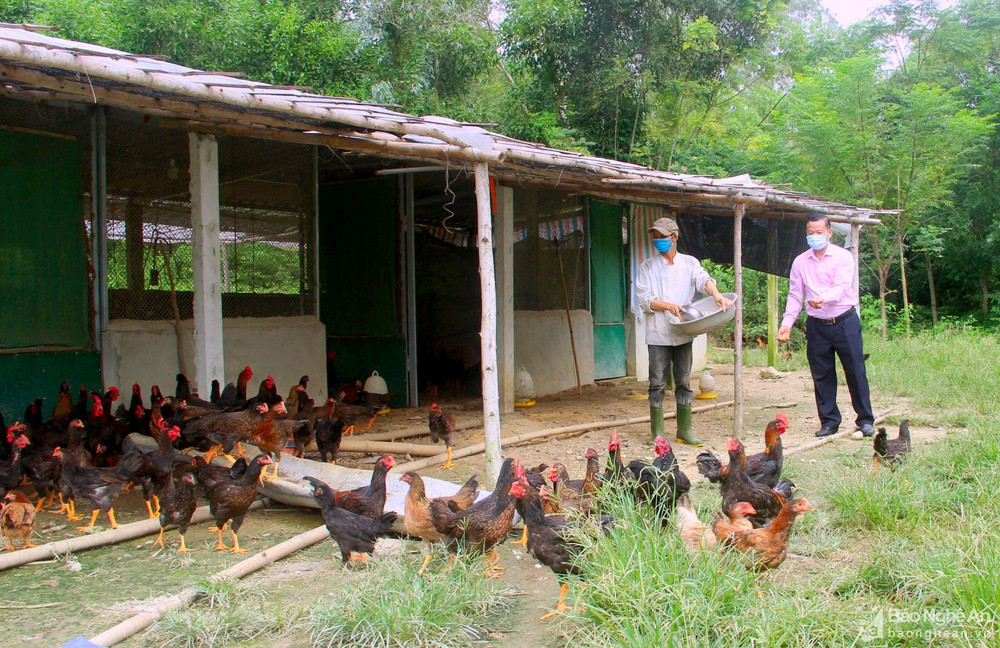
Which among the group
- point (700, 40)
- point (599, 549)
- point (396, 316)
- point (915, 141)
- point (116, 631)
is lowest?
point (116, 631)

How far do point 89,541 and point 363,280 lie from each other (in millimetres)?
6182

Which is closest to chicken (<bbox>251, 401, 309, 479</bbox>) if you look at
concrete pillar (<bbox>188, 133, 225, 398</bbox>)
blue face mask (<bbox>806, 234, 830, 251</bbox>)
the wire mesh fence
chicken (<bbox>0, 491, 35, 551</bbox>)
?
concrete pillar (<bbox>188, 133, 225, 398</bbox>)

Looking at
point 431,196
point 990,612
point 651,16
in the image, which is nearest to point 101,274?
point 431,196

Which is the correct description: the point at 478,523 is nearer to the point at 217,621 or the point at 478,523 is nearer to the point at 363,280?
the point at 217,621

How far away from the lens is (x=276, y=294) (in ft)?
28.7

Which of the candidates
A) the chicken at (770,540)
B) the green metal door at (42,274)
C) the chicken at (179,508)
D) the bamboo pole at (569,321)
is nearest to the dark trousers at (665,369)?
the chicken at (770,540)

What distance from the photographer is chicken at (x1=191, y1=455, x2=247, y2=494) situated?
189 inches

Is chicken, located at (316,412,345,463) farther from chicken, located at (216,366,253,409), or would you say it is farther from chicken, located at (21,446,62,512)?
chicken, located at (21,446,62,512)

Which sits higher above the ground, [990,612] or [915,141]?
[915,141]

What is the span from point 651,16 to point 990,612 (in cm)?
1492

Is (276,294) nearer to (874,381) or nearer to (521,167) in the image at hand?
(521,167)

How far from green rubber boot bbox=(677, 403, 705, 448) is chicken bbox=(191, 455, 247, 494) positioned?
14.1 feet

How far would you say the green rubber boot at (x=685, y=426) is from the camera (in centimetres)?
747

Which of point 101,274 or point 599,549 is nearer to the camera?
point 599,549
